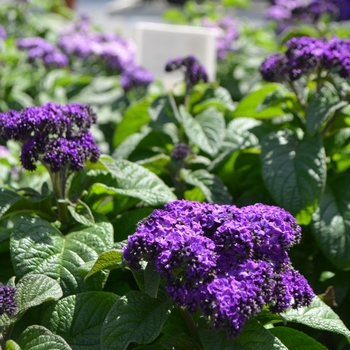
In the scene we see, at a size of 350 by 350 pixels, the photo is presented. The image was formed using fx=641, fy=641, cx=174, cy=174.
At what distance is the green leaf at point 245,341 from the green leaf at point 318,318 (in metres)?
0.10

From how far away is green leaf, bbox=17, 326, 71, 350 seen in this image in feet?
4.59

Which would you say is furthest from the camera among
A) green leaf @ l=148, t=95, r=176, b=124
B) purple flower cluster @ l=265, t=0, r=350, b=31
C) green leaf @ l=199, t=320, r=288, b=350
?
purple flower cluster @ l=265, t=0, r=350, b=31

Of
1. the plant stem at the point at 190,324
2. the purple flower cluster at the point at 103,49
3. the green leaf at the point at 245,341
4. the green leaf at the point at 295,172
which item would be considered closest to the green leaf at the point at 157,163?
the green leaf at the point at 295,172

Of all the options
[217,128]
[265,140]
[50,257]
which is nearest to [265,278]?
[50,257]

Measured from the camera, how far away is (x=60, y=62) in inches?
146

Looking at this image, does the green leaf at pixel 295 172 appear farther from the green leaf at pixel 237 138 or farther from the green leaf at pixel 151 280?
the green leaf at pixel 151 280

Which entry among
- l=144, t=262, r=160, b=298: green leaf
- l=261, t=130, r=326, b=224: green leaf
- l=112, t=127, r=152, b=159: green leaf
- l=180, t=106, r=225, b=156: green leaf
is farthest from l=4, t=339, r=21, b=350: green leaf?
l=112, t=127, r=152, b=159: green leaf

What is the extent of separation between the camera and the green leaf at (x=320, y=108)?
7.03 ft

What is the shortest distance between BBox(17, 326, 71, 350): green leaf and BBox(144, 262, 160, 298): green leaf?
0.21 m

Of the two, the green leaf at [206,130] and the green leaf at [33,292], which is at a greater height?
the green leaf at [206,130]

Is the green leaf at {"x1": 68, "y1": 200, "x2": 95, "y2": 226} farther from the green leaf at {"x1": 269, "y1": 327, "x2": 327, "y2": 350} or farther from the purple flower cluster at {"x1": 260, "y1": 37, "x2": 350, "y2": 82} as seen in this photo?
the purple flower cluster at {"x1": 260, "y1": 37, "x2": 350, "y2": 82}

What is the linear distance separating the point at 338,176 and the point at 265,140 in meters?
0.30

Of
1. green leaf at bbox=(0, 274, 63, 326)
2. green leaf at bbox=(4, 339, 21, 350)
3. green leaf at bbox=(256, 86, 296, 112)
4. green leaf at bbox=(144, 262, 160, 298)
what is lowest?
green leaf at bbox=(4, 339, 21, 350)

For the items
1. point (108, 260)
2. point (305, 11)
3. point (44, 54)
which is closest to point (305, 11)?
point (305, 11)
